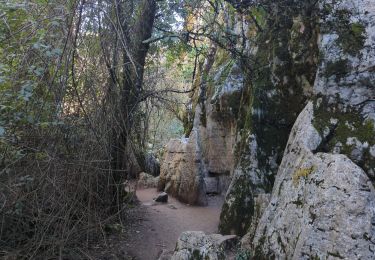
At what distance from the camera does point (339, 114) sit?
12.8 ft

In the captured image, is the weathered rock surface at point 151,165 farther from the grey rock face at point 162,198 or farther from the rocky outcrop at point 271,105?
the rocky outcrop at point 271,105

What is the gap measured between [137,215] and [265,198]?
3494mm

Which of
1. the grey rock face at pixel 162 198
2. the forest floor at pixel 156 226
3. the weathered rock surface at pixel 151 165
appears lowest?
the forest floor at pixel 156 226

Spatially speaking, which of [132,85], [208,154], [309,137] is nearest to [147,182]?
[208,154]

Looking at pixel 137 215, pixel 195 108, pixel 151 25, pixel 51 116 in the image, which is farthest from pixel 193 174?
pixel 51 116

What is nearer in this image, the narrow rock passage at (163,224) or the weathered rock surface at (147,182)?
the narrow rock passage at (163,224)

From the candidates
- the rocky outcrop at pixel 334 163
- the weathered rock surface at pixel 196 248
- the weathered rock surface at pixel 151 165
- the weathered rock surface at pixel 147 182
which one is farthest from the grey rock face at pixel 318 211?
the weathered rock surface at pixel 151 165

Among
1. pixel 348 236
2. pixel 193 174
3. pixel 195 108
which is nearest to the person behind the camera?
pixel 348 236

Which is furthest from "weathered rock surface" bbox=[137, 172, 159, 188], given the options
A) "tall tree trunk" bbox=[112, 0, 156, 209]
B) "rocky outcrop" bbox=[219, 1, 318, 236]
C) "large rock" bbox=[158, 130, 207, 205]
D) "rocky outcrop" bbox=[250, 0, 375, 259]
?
"rocky outcrop" bbox=[250, 0, 375, 259]

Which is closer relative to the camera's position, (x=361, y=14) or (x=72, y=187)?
(x=361, y=14)

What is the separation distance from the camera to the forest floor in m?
6.02

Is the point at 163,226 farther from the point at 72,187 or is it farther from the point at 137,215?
the point at 72,187

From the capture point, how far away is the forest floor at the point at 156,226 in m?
6.02

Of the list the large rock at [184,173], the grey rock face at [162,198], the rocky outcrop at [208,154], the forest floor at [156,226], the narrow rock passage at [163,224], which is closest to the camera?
the forest floor at [156,226]
